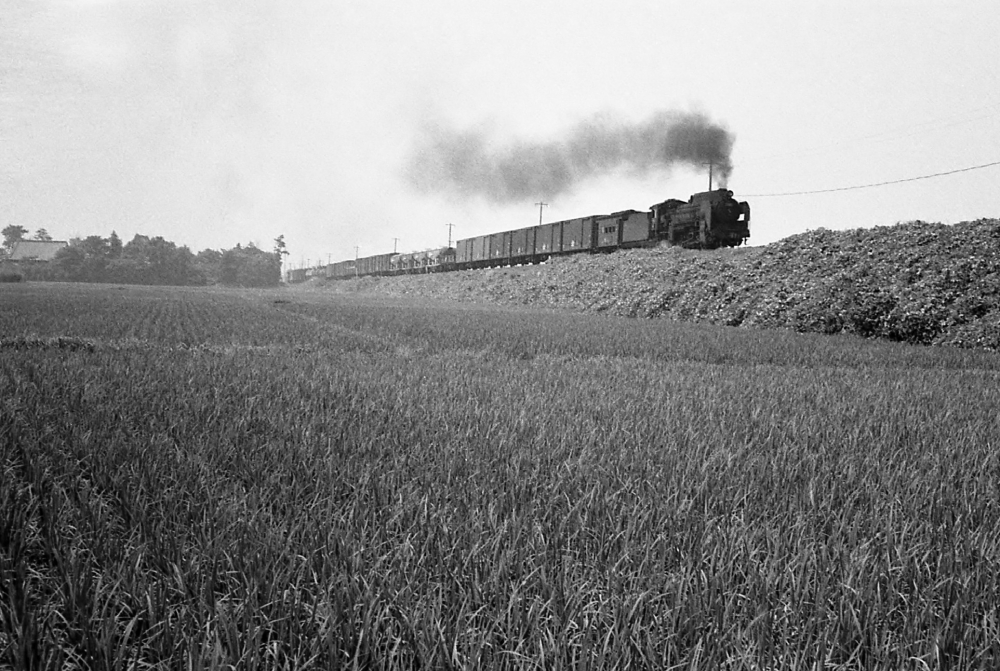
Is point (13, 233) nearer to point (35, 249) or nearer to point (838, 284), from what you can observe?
point (35, 249)

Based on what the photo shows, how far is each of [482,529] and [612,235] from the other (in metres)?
31.2

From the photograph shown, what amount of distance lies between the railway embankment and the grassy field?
35.0 ft

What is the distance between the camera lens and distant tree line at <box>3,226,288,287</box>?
62.8m

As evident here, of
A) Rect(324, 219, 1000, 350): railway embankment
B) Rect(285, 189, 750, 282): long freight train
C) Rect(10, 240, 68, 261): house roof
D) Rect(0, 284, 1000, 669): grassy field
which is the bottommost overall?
Rect(0, 284, 1000, 669): grassy field

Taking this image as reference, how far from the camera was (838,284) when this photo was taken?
16.0m

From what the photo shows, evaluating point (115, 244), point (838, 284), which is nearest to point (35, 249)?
point (115, 244)

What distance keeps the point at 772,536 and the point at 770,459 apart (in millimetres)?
1279

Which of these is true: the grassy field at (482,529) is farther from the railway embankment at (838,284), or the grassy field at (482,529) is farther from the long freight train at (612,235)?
the long freight train at (612,235)

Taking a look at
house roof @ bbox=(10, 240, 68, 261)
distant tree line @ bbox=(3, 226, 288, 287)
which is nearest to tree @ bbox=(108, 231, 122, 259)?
distant tree line @ bbox=(3, 226, 288, 287)

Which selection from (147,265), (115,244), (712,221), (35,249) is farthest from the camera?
(35,249)

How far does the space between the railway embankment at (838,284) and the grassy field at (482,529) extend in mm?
10668

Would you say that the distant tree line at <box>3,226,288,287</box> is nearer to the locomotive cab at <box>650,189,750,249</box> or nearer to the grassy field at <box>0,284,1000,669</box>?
the locomotive cab at <box>650,189,750,249</box>

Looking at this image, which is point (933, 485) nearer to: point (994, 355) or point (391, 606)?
point (391, 606)

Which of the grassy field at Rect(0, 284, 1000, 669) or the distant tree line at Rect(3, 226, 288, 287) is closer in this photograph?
the grassy field at Rect(0, 284, 1000, 669)
